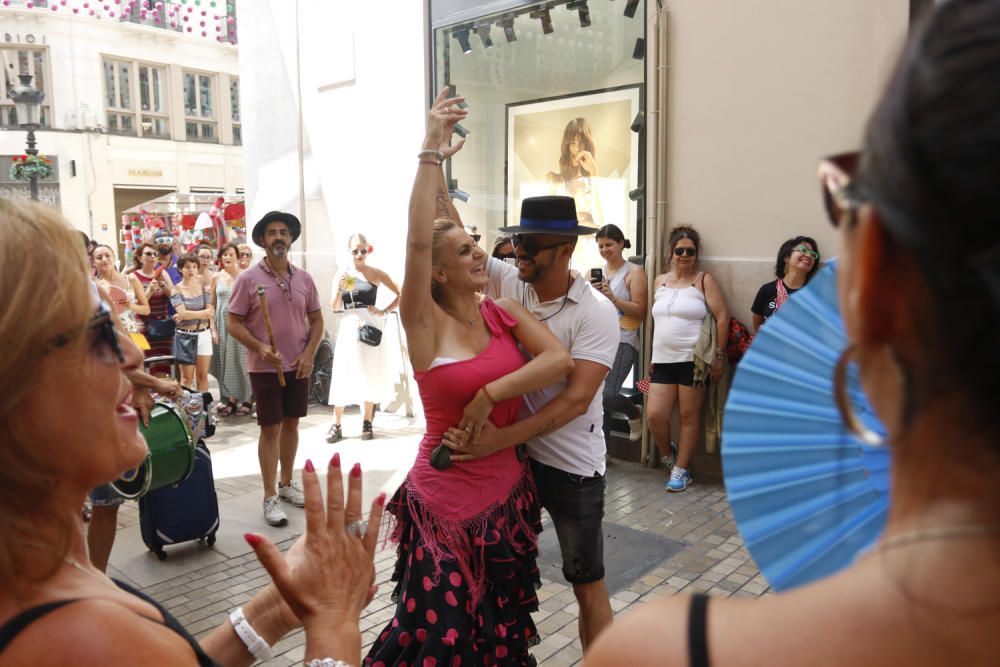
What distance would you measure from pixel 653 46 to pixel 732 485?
616cm

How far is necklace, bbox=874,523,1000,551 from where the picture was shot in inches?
26.9

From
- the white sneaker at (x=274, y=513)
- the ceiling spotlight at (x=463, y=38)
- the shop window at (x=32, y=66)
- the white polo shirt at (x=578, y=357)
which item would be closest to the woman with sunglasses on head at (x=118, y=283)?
the white sneaker at (x=274, y=513)

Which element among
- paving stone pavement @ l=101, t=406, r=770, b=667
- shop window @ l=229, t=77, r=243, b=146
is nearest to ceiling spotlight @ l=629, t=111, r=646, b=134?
paving stone pavement @ l=101, t=406, r=770, b=667

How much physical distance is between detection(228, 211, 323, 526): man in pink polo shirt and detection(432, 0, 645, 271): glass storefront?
3.08 m

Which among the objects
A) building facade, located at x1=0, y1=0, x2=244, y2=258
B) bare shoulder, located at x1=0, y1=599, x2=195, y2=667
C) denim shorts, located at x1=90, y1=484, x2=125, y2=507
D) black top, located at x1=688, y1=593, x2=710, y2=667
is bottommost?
denim shorts, located at x1=90, y1=484, x2=125, y2=507

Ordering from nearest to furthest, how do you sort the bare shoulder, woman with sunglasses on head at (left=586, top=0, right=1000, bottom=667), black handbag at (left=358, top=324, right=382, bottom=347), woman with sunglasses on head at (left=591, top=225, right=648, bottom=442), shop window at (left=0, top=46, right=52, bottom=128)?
woman with sunglasses on head at (left=586, top=0, right=1000, bottom=667), the bare shoulder, woman with sunglasses on head at (left=591, top=225, right=648, bottom=442), black handbag at (left=358, top=324, right=382, bottom=347), shop window at (left=0, top=46, right=52, bottom=128)

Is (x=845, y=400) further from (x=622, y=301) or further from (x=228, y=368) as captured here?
(x=228, y=368)

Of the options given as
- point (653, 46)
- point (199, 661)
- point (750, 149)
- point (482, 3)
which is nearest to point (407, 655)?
point (199, 661)

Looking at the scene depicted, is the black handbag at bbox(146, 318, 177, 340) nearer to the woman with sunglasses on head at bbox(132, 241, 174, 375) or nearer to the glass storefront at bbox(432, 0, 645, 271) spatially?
the woman with sunglasses on head at bbox(132, 241, 174, 375)

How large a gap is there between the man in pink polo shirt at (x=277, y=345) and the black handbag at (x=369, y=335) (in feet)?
6.58

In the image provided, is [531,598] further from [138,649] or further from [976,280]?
[976,280]

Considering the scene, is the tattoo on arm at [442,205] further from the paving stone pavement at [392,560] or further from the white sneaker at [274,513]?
the white sneaker at [274,513]

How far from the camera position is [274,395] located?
233 inches

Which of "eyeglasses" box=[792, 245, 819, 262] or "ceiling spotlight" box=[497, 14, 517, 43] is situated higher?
"ceiling spotlight" box=[497, 14, 517, 43]
